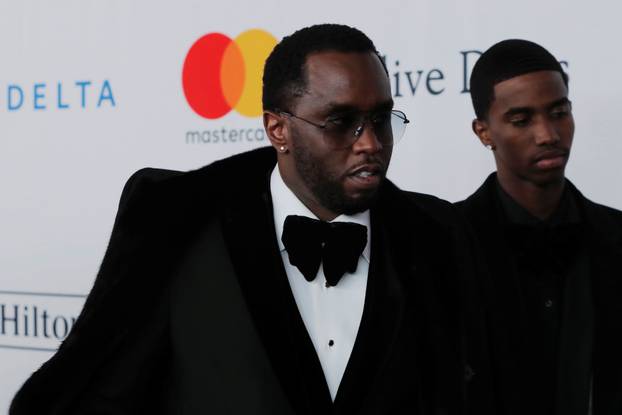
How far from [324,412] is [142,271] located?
0.39m

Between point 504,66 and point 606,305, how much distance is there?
1.89ft

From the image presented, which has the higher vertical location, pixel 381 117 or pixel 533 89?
pixel 533 89

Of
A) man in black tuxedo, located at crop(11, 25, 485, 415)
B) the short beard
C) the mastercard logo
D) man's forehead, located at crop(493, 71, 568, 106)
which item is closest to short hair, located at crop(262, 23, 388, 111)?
man in black tuxedo, located at crop(11, 25, 485, 415)

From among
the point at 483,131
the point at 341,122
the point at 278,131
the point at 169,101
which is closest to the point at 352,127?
the point at 341,122

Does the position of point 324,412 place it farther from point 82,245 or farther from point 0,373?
point 0,373

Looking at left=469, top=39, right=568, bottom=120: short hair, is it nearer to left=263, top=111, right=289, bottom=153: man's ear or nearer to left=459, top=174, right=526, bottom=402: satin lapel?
left=459, top=174, right=526, bottom=402: satin lapel

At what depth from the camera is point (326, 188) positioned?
1.58 metres

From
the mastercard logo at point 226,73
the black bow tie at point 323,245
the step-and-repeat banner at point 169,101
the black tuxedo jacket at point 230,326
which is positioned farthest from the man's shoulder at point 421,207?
the mastercard logo at point 226,73

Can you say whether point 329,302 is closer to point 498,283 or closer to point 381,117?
point 381,117

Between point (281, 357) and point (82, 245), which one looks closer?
point (281, 357)

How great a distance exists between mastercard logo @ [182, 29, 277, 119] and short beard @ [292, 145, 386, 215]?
1268 mm

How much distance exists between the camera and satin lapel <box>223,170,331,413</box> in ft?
4.90

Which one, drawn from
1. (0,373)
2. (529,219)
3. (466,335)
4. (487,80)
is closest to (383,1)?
(487,80)

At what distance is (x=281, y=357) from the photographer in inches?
59.2
